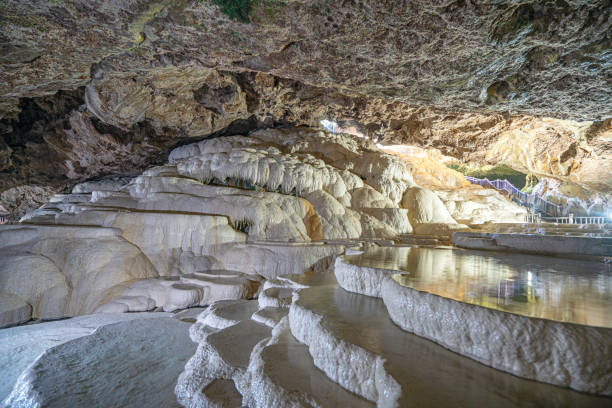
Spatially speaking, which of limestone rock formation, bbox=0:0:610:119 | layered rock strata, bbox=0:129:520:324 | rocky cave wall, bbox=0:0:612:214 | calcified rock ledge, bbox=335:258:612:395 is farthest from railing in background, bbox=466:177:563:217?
calcified rock ledge, bbox=335:258:612:395

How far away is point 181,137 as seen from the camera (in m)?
12.5

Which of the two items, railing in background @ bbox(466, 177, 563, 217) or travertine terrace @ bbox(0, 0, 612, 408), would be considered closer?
travertine terrace @ bbox(0, 0, 612, 408)

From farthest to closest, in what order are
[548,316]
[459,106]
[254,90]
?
1. [254,90]
2. [459,106]
3. [548,316]

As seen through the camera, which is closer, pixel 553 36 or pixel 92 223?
pixel 553 36

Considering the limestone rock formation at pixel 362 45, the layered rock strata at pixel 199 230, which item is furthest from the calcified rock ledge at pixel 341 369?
the limestone rock formation at pixel 362 45

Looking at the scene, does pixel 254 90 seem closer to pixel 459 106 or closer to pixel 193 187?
pixel 193 187

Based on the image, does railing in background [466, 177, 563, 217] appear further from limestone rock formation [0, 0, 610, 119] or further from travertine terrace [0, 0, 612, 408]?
limestone rock formation [0, 0, 610, 119]

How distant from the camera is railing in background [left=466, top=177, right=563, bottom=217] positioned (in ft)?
48.5

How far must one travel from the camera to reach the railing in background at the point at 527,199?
48.5ft

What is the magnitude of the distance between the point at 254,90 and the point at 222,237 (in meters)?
5.65

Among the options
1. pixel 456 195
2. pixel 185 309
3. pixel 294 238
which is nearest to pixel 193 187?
pixel 294 238

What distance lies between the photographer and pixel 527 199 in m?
16.5

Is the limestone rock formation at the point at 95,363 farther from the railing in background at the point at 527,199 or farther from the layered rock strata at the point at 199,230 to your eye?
the railing in background at the point at 527,199

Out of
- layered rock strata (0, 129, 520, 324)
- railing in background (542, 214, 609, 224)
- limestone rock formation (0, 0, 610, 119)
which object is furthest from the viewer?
railing in background (542, 214, 609, 224)
